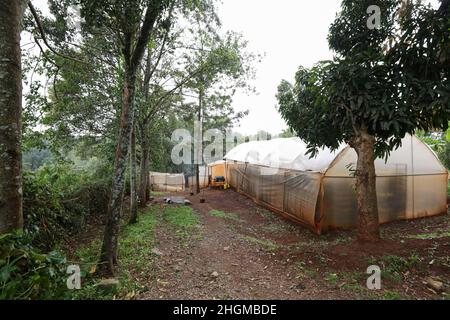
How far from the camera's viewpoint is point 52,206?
477 cm

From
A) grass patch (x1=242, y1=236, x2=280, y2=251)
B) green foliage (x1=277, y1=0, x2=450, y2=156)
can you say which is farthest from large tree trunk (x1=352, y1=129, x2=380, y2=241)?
grass patch (x1=242, y1=236, x2=280, y2=251)

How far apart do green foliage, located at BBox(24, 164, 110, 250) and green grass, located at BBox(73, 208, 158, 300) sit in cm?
71

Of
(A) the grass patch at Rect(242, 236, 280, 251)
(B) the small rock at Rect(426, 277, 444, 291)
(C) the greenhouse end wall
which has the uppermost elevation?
(C) the greenhouse end wall

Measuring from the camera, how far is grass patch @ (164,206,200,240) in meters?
6.09

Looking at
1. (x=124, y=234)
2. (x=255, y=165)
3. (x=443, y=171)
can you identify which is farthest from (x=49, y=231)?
(x=443, y=171)

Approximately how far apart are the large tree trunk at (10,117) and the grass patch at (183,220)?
3773 millimetres

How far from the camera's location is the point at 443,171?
789 cm

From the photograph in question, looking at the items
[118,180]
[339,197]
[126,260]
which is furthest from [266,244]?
[118,180]

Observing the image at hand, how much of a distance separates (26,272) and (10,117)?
5.35 ft

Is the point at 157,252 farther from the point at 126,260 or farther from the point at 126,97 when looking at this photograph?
the point at 126,97

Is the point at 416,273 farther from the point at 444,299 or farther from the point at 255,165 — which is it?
the point at 255,165

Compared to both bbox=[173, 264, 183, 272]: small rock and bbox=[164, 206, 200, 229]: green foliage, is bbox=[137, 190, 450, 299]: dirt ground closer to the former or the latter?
bbox=[173, 264, 183, 272]: small rock

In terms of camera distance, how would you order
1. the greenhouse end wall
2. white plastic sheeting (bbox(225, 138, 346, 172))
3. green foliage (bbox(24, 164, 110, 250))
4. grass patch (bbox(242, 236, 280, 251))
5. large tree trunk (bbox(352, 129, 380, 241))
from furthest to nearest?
white plastic sheeting (bbox(225, 138, 346, 172)), the greenhouse end wall, grass patch (bbox(242, 236, 280, 251)), large tree trunk (bbox(352, 129, 380, 241)), green foliage (bbox(24, 164, 110, 250))

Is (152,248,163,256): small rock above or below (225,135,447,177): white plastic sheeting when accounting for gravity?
below
